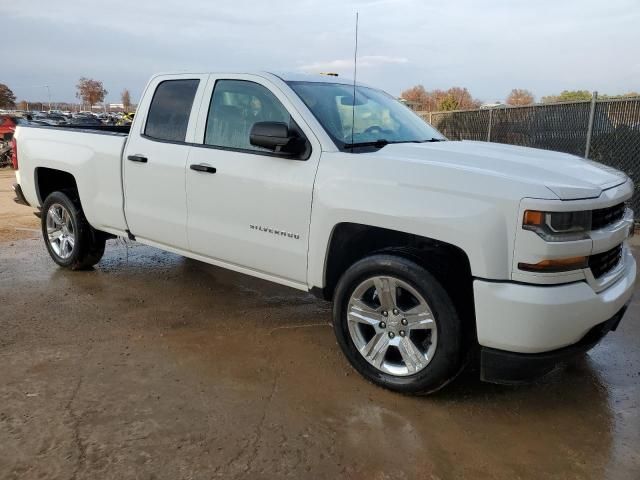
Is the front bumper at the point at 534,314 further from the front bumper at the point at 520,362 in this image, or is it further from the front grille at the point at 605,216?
the front grille at the point at 605,216

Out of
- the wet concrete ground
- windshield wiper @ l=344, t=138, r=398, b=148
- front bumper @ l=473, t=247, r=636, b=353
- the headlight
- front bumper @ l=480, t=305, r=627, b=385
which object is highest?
windshield wiper @ l=344, t=138, r=398, b=148

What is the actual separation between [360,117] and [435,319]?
1704 millimetres

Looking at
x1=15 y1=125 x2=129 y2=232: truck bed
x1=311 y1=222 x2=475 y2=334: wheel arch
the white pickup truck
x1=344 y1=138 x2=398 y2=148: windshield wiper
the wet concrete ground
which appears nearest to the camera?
the wet concrete ground

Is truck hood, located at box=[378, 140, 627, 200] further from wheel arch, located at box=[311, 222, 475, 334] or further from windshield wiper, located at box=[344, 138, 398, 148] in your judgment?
wheel arch, located at box=[311, 222, 475, 334]

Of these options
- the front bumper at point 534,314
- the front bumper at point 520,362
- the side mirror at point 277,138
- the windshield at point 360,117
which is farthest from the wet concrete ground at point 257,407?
the windshield at point 360,117

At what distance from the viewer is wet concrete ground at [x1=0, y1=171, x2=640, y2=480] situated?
108 inches

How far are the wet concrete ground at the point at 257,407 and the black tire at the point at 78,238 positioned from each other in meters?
0.88

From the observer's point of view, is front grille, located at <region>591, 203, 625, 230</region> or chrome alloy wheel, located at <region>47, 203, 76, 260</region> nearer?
front grille, located at <region>591, 203, 625, 230</region>

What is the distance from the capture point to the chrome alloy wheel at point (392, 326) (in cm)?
329

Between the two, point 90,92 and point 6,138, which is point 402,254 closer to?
point 6,138

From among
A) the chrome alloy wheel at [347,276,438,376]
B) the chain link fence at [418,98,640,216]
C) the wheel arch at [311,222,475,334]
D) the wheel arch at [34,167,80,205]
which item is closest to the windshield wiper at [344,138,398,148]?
the wheel arch at [311,222,475,334]

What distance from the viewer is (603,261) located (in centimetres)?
318

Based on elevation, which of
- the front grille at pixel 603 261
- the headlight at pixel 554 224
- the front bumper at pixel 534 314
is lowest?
the front bumper at pixel 534 314

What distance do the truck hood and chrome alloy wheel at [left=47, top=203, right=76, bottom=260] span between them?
3.68 m
